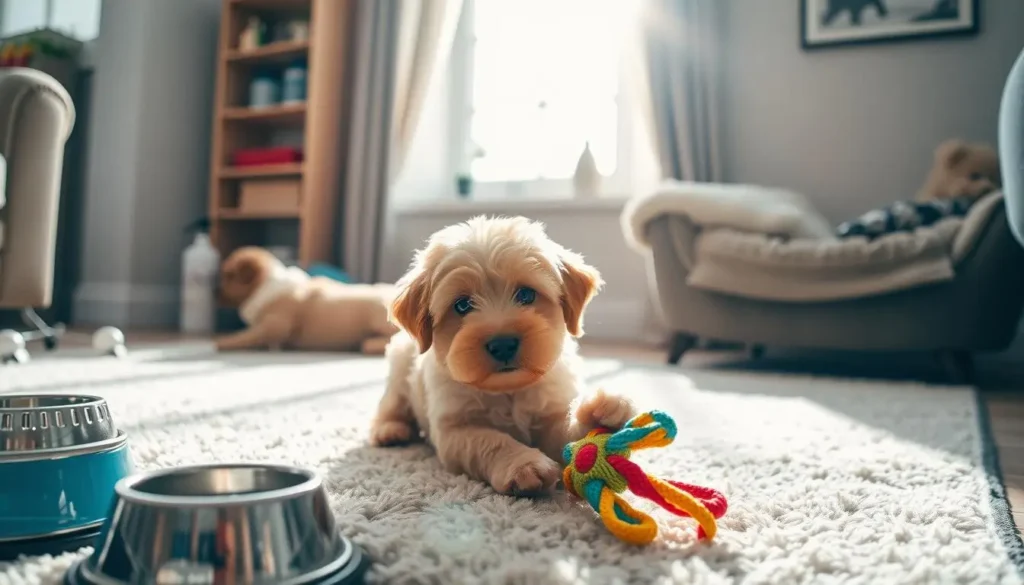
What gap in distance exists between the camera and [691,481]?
108 cm

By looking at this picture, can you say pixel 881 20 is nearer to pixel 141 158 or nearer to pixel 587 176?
pixel 587 176

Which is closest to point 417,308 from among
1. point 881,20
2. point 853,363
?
point 853,363

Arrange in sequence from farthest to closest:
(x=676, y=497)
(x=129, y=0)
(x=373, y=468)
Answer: (x=129, y=0) < (x=373, y=468) < (x=676, y=497)

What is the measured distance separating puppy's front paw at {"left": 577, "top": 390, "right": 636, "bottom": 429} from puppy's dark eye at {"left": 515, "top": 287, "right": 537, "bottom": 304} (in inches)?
6.4

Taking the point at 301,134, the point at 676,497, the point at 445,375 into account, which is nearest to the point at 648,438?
the point at 676,497

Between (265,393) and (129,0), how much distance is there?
3706mm

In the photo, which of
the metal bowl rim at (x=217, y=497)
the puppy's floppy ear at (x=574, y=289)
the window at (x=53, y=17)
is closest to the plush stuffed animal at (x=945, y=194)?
the puppy's floppy ear at (x=574, y=289)

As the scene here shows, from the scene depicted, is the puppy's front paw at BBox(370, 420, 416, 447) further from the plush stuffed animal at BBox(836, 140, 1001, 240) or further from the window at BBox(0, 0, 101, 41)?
the window at BBox(0, 0, 101, 41)

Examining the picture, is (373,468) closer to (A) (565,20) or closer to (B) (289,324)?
(B) (289,324)

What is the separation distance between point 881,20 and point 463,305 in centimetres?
330

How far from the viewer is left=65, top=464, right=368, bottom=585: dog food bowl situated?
22.9 inches

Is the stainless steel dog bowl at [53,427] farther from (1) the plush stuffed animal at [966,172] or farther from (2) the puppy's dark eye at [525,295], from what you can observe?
(1) the plush stuffed animal at [966,172]

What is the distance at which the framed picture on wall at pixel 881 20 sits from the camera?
3.39m

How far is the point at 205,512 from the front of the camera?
23.0 inches
